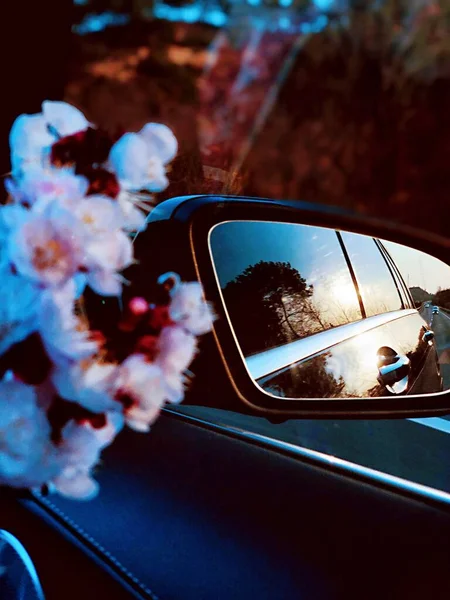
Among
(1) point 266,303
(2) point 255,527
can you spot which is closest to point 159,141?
(1) point 266,303

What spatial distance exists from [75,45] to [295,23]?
55.8 inches

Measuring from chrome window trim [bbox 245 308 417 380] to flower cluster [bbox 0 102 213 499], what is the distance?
66 centimetres

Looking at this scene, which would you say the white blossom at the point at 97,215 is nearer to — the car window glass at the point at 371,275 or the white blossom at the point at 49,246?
the white blossom at the point at 49,246

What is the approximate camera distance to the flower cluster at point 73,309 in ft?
2.16

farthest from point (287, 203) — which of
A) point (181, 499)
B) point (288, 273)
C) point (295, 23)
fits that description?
point (295, 23)

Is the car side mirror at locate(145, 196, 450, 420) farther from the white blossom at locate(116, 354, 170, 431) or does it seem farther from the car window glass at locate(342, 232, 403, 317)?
the white blossom at locate(116, 354, 170, 431)

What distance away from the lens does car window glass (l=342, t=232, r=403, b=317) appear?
1.73 metres

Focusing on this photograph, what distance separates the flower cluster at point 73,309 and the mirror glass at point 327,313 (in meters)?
0.64

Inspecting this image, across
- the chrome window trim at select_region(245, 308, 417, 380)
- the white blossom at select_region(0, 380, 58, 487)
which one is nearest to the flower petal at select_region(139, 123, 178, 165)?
the white blossom at select_region(0, 380, 58, 487)

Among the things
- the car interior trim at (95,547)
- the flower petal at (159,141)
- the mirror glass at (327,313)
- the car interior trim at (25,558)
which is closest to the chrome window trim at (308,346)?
the mirror glass at (327,313)

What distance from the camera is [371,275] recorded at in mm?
1764

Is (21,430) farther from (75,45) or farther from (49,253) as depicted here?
(75,45)

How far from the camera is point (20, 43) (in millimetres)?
1783

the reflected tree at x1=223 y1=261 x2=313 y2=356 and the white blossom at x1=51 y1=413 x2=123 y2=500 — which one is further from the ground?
the reflected tree at x1=223 y1=261 x2=313 y2=356
